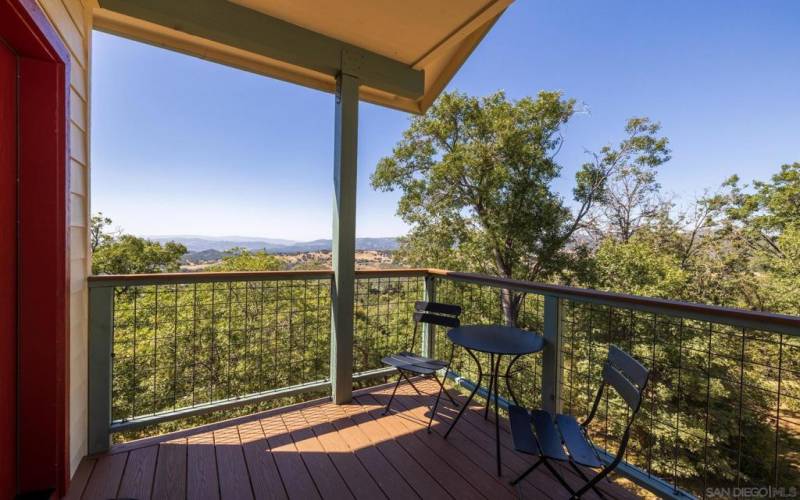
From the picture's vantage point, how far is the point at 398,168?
34.9 feet

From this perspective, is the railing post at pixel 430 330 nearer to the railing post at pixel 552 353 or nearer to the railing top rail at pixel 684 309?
the railing top rail at pixel 684 309

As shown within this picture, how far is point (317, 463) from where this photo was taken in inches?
73.0

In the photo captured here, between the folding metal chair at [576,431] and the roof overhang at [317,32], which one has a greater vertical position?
the roof overhang at [317,32]

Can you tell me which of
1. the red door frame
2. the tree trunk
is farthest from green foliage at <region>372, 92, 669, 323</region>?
the red door frame

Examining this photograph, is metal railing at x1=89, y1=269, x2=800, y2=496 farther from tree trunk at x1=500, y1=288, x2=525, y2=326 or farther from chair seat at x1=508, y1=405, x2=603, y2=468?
chair seat at x1=508, y1=405, x2=603, y2=468

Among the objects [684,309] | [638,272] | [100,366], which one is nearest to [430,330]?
[684,309]

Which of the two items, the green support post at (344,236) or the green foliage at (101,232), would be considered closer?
the green support post at (344,236)

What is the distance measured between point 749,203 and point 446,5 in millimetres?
14449

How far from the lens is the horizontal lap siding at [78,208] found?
1.60 m

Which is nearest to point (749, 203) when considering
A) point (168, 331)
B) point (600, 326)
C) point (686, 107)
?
point (686, 107)

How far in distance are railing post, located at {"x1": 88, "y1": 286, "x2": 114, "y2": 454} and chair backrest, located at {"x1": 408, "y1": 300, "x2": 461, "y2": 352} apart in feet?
6.42

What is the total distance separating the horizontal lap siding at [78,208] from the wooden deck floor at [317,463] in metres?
0.34

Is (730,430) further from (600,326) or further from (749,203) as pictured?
(749,203)

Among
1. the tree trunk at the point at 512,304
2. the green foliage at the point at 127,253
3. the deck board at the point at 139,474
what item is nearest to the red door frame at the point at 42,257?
the deck board at the point at 139,474
